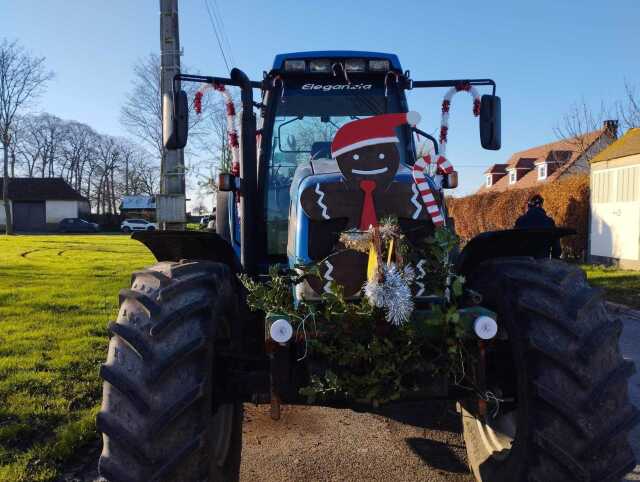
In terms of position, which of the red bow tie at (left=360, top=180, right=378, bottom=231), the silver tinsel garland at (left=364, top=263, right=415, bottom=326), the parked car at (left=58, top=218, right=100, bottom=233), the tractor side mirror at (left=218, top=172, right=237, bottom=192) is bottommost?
the parked car at (left=58, top=218, right=100, bottom=233)

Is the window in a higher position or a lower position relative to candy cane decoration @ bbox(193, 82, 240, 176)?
higher

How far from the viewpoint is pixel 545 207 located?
18.8 metres

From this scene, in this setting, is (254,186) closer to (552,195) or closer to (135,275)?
(135,275)

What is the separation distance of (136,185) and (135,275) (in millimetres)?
74787

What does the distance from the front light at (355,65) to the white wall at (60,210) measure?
2538 inches

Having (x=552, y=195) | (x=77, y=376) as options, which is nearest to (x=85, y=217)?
(x=552, y=195)

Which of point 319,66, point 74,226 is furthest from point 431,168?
point 74,226

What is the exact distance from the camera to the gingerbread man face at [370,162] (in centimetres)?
274

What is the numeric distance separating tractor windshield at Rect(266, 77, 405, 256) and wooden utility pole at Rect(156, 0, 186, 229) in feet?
13.0

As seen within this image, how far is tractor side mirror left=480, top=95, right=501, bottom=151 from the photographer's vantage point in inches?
166

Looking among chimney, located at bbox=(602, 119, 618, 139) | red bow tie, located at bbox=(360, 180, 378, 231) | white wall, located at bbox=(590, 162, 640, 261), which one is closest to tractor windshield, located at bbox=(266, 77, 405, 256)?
red bow tie, located at bbox=(360, 180, 378, 231)

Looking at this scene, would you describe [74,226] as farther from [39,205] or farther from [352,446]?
[352,446]

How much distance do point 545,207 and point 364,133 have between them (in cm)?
1780

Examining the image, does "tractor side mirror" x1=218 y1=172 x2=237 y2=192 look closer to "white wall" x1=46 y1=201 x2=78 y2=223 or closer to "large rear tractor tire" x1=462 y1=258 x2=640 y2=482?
"large rear tractor tire" x1=462 y1=258 x2=640 y2=482
